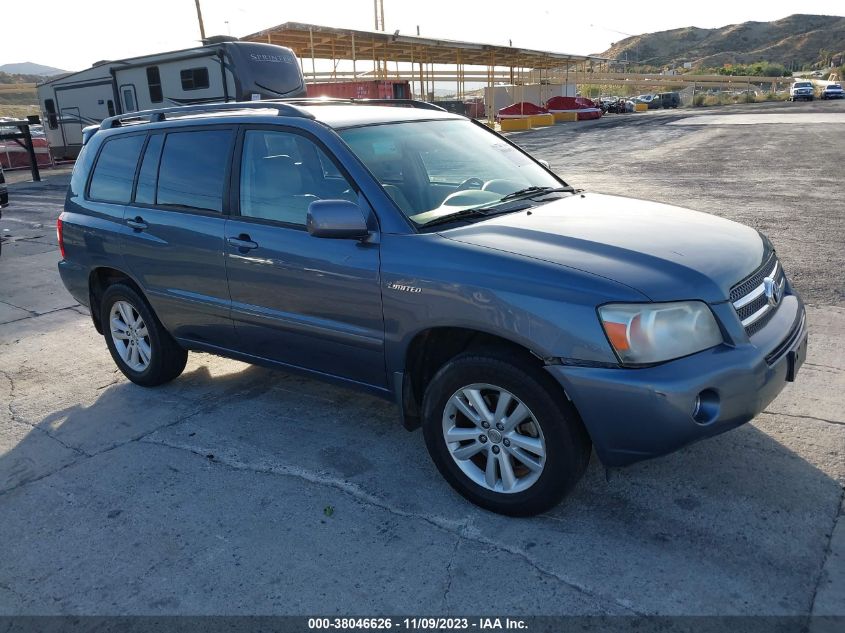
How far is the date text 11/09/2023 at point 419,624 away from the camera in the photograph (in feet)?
8.39

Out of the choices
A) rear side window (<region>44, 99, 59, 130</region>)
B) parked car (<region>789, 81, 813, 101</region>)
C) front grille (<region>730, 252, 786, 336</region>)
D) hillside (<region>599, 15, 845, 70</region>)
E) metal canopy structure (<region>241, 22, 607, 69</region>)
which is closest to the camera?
front grille (<region>730, 252, 786, 336</region>)

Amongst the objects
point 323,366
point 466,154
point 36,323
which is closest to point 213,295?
point 323,366

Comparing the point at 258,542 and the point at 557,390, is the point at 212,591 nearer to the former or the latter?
the point at 258,542

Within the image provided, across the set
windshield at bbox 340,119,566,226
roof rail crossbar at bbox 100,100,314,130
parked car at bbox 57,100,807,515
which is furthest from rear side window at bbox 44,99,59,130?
windshield at bbox 340,119,566,226

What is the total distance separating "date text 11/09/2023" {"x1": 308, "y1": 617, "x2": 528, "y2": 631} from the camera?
2557mm

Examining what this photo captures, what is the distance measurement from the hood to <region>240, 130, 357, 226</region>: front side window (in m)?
0.81

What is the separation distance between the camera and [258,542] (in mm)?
3129

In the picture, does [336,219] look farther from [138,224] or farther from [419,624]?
[138,224]

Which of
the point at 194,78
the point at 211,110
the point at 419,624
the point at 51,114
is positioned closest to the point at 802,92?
the point at 194,78

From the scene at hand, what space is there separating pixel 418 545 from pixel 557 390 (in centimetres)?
92

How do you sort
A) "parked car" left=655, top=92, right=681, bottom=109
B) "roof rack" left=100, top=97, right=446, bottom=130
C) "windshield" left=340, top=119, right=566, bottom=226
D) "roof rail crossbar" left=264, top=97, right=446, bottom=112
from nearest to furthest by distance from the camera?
"windshield" left=340, top=119, right=566, bottom=226
"roof rack" left=100, top=97, right=446, bottom=130
"roof rail crossbar" left=264, top=97, right=446, bottom=112
"parked car" left=655, top=92, right=681, bottom=109

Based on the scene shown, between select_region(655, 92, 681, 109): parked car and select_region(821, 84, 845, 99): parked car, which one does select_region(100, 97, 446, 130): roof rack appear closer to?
select_region(821, 84, 845, 99): parked car

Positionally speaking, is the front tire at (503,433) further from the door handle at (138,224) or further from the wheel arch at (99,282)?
the wheel arch at (99,282)

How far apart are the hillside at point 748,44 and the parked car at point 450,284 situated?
12056 centimetres
